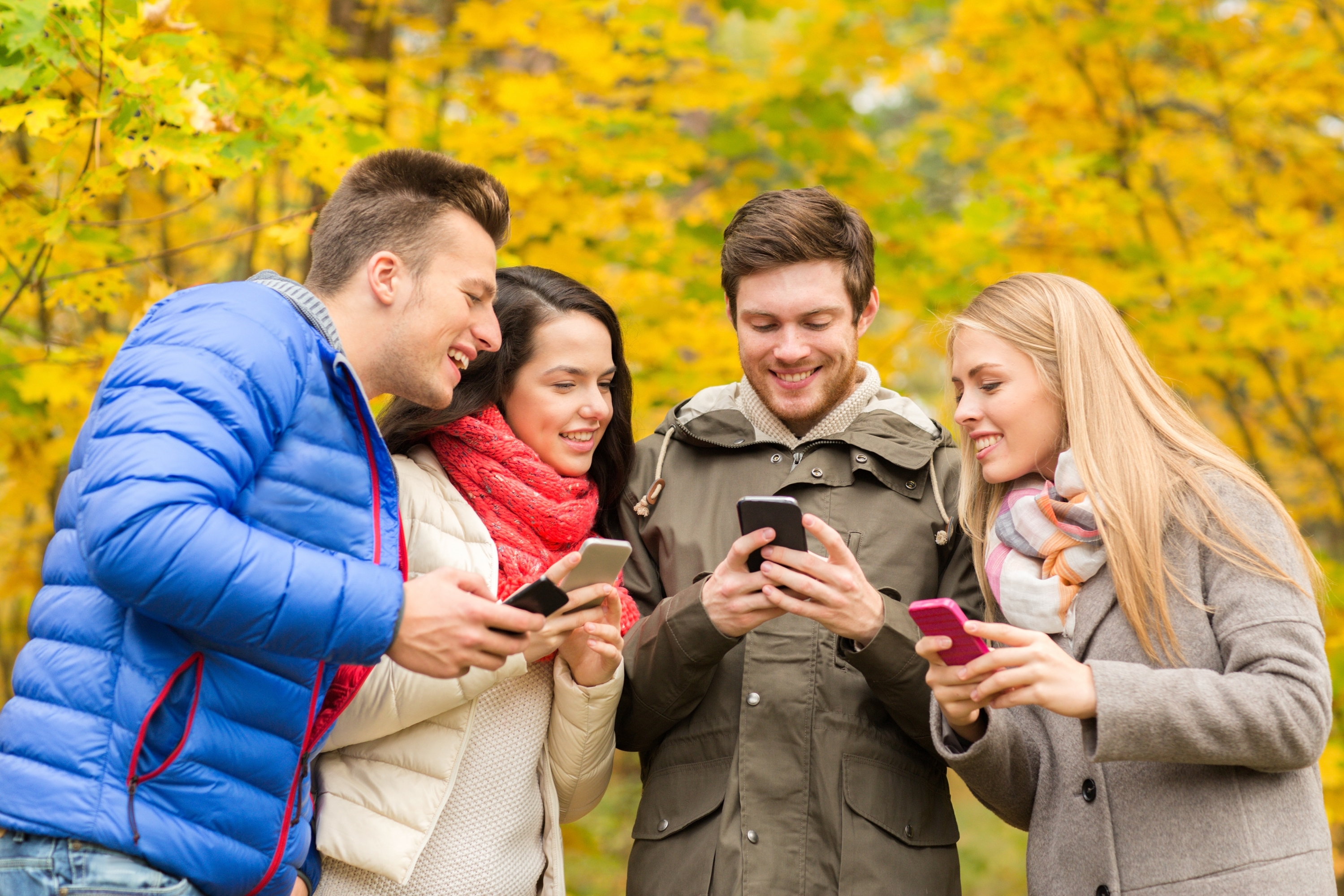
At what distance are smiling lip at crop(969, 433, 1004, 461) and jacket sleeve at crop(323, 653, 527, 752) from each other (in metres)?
1.22

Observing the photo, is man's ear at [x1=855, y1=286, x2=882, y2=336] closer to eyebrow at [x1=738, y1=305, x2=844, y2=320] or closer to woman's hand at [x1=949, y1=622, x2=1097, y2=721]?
eyebrow at [x1=738, y1=305, x2=844, y2=320]

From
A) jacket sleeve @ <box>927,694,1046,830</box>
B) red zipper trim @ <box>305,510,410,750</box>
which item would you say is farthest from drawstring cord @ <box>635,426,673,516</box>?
jacket sleeve @ <box>927,694,1046,830</box>

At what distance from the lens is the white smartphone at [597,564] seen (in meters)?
2.28

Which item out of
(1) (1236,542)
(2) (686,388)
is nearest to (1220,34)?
(2) (686,388)

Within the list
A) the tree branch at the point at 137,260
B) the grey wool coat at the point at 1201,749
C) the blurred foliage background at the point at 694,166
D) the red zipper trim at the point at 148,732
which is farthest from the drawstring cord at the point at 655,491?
the tree branch at the point at 137,260

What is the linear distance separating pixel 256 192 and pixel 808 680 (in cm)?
354

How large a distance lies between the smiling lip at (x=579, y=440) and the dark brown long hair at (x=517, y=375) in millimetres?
137

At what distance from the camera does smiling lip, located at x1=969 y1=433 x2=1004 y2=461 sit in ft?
8.39

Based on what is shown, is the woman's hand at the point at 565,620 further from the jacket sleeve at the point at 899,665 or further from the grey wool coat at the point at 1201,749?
the grey wool coat at the point at 1201,749

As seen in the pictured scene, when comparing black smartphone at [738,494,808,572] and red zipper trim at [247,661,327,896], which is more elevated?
black smartphone at [738,494,808,572]

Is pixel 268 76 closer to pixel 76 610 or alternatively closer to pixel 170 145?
pixel 170 145

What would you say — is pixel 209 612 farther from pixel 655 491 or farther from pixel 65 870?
pixel 655 491

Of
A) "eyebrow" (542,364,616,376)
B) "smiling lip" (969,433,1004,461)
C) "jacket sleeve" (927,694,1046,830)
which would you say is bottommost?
"jacket sleeve" (927,694,1046,830)

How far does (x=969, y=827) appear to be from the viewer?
11109 millimetres
